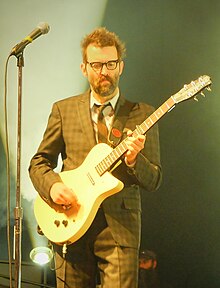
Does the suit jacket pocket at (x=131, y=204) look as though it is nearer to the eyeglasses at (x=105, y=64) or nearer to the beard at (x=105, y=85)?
the beard at (x=105, y=85)

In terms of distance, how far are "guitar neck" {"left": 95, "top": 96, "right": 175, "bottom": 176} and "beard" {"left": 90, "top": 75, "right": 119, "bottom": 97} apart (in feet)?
0.89

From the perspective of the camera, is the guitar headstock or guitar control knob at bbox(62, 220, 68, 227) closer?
the guitar headstock

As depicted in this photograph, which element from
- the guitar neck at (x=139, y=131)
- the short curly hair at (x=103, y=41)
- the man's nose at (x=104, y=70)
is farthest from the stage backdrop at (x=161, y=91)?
the guitar neck at (x=139, y=131)

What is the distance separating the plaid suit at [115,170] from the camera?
2105mm

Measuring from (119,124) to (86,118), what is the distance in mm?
163

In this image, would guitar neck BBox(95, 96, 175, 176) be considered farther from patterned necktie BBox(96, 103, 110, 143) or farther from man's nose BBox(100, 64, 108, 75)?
man's nose BBox(100, 64, 108, 75)

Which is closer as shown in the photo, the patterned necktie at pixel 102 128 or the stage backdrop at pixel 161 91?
the patterned necktie at pixel 102 128

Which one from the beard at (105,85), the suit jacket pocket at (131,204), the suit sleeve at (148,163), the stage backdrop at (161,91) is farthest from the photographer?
the stage backdrop at (161,91)

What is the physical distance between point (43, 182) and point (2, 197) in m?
1.15

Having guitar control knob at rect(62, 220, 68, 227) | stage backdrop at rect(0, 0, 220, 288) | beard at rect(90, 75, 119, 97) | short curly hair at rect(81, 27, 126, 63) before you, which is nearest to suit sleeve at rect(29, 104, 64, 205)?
guitar control knob at rect(62, 220, 68, 227)

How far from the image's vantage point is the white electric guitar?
2084 mm

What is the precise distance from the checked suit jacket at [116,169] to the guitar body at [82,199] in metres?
0.05

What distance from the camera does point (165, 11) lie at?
10.7ft

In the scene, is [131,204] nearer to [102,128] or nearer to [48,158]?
[102,128]
